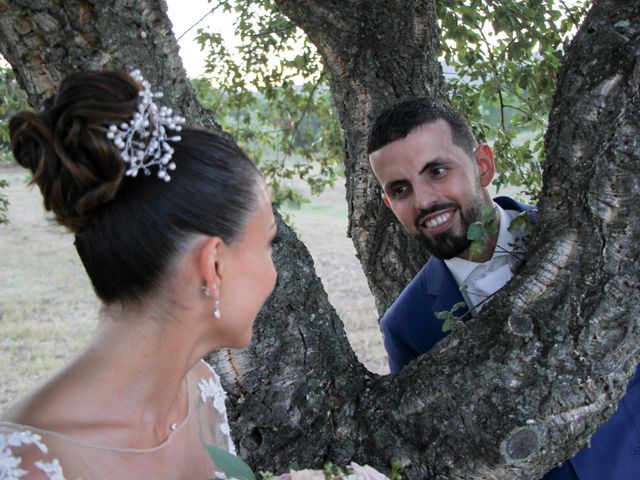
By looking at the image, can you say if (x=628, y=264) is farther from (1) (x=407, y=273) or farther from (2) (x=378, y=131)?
(1) (x=407, y=273)

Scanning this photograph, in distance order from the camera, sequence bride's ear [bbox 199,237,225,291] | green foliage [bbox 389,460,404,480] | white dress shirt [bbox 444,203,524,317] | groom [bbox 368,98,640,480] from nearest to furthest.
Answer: bride's ear [bbox 199,237,225,291] → green foliage [bbox 389,460,404,480] → white dress shirt [bbox 444,203,524,317] → groom [bbox 368,98,640,480]

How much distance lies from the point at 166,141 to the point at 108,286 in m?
0.37

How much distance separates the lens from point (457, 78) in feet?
15.8

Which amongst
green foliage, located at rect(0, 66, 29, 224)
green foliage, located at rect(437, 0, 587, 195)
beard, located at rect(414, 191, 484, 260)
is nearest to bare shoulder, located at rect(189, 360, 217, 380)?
beard, located at rect(414, 191, 484, 260)

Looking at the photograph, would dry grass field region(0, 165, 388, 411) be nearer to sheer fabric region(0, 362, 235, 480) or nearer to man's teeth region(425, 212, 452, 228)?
man's teeth region(425, 212, 452, 228)

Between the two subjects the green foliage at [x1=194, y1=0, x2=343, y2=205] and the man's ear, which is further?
the green foliage at [x1=194, y1=0, x2=343, y2=205]

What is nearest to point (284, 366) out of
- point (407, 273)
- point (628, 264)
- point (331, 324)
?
point (331, 324)

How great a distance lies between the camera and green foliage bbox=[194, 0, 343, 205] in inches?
226

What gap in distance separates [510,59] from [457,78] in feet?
1.32

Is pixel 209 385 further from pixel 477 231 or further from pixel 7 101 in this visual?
pixel 7 101

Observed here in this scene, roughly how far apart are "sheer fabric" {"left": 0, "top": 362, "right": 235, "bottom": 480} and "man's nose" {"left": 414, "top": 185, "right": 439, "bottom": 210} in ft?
3.56

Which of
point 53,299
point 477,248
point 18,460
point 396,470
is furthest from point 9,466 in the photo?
point 53,299

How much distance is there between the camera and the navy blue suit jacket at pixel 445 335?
2.46m

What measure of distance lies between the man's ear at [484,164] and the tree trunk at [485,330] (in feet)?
3.24
